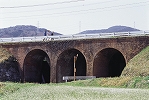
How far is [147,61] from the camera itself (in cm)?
3422

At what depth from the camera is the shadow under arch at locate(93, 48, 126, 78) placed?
41938mm

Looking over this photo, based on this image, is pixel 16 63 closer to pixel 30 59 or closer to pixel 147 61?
pixel 30 59

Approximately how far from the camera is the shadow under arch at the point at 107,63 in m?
41.9

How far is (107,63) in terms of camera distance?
143 feet

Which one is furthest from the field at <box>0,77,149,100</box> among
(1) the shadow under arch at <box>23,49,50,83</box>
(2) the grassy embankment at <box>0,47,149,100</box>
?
(1) the shadow under arch at <box>23,49,50,83</box>

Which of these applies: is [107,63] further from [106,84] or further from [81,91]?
[81,91]

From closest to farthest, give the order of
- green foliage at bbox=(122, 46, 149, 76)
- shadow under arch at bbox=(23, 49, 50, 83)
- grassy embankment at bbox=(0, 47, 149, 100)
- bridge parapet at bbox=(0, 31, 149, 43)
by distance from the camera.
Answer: grassy embankment at bbox=(0, 47, 149, 100) → green foliage at bbox=(122, 46, 149, 76) → bridge parapet at bbox=(0, 31, 149, 43) → shadow under arch at bbox=(23, 49, 50, 83)

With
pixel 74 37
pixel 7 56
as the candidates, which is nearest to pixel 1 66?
pixel 7 56

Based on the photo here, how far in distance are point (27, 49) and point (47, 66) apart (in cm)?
605

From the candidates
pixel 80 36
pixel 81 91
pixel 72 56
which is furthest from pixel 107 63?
pixel 81 91

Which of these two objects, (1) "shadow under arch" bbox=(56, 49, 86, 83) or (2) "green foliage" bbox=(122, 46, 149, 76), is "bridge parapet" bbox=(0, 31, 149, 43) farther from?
(2) "green foliage" bbox=(122, 46, 149, 76)

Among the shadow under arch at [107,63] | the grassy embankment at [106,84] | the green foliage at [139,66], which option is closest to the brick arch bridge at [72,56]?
the shadow under arch at [107,63]

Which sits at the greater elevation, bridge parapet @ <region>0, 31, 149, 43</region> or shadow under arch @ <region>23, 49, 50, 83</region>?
bridge parapet @ <region>0, 31, 149, 43</region>

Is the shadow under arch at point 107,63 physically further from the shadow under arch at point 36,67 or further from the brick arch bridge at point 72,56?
the shadow under arch at point 36,67
